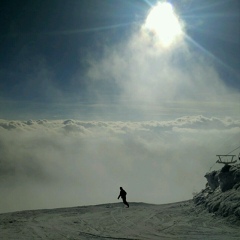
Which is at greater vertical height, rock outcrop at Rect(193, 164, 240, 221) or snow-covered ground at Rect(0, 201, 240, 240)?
rock outcrop at Rect(193, 164, 240, 221)

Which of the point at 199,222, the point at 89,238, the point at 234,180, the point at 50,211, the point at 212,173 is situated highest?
the point at 212,173

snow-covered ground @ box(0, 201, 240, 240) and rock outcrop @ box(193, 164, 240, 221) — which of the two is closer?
snow-covered ground @ box(0, 201, 240, 240)

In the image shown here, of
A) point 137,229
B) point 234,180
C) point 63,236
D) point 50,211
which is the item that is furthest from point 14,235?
point 234,180

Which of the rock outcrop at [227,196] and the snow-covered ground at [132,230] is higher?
the rock outcrop at [227,196]

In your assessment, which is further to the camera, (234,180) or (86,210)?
(86,210)

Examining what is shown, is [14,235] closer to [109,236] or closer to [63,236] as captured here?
[63,236]

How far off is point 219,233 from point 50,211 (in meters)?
17.0

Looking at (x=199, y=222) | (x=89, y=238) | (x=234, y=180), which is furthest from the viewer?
(x=234, y=180)

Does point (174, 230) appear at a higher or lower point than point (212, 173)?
lower

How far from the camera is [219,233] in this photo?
13953 mm

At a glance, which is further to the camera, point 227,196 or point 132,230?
point 227,196

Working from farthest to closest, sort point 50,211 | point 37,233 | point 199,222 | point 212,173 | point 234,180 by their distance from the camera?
point 212,173, point 50,211, point 234,180, point 199,222, point 37,233

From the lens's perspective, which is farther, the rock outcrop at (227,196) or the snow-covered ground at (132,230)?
the rock outcrop at (227,196)

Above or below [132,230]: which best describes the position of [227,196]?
above
